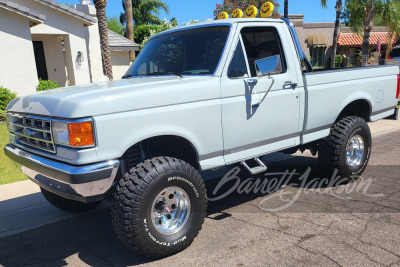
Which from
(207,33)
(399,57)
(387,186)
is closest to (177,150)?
(207,33)

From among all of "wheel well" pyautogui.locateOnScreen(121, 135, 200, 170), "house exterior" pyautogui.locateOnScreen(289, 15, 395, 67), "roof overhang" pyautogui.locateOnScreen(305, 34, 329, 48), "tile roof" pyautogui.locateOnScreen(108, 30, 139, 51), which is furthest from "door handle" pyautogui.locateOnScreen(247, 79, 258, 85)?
"house exterior" pyautogui.locateOnScreen(289, 15, 395, 67)

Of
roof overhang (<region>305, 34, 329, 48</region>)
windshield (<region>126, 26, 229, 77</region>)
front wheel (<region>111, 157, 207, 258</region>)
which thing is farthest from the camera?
roof overhang (<region>305, 34, 329, 48</region>)

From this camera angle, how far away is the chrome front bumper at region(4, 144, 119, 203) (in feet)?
9.53

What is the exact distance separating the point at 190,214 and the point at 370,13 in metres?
18.5

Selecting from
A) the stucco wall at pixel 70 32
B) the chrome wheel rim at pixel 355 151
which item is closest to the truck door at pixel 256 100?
the chrome wheel rim at pixel 355 151

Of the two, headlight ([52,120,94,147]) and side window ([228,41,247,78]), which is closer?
headlight ([52,120,94,147])

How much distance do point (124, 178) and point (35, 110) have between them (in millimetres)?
1044

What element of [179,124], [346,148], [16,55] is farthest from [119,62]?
[179,124]

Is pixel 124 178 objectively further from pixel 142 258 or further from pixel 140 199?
pixel 142 258

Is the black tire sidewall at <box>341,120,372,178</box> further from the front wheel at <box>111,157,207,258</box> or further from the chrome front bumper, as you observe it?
the chrome front bumper

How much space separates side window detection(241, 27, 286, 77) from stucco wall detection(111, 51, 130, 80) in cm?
1658

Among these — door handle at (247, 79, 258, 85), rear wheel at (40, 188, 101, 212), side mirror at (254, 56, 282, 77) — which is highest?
side mirror at (254, 56, 282, 77)

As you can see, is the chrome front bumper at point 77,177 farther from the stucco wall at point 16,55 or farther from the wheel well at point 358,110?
the stucco wall at point 16,55

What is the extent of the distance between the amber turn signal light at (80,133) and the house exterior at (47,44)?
31.9 feet
